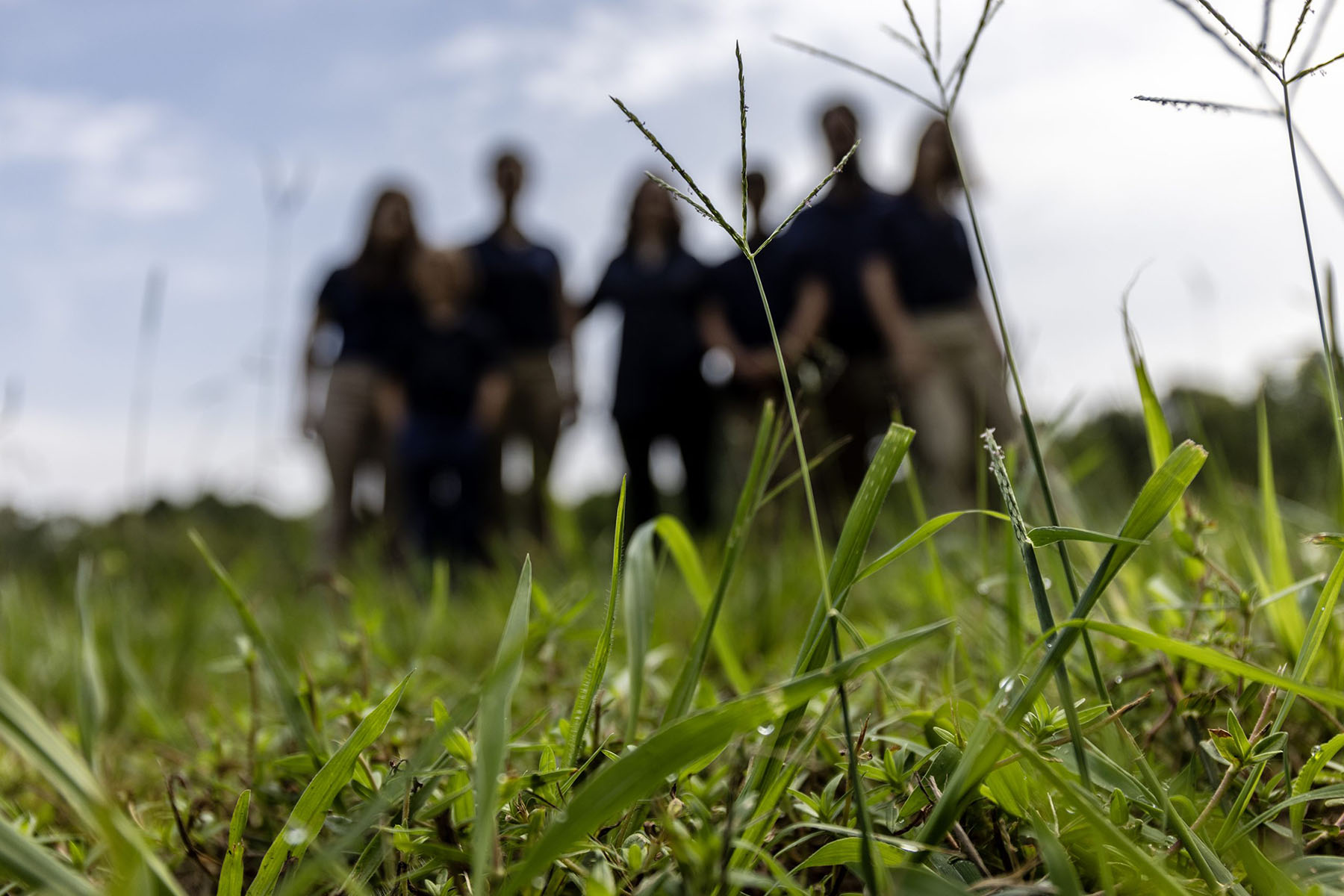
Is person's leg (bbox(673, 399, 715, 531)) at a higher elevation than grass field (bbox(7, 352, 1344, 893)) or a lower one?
lower

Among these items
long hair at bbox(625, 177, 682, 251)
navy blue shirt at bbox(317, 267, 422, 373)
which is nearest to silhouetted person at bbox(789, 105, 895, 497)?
long hair at bbox(625, 177, 682, 251)

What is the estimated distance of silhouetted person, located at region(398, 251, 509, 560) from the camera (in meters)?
4.04

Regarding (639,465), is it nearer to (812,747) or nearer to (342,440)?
(342,440)

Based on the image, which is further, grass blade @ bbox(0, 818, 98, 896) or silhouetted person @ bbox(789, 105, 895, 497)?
silhouetted person @ bbox(789, 105, 895, 497)

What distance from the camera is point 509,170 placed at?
4.29m

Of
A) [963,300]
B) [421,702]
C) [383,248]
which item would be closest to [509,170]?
[383,248]

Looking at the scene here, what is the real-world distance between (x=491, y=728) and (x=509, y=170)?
4163mm

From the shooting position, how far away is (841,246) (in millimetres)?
3455

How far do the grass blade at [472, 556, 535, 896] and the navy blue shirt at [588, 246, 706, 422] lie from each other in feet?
10.8

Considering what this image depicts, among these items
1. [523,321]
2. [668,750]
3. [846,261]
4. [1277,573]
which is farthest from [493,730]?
[523,321]

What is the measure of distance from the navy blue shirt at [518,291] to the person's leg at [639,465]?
74 centimetres

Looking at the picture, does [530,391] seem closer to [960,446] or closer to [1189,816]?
[960,446]

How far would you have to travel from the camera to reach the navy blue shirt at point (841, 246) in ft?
11.3

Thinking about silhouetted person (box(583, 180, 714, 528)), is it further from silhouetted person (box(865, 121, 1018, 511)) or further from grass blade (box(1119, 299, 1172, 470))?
grass blade (box(1119, 299, 1172, 470))
